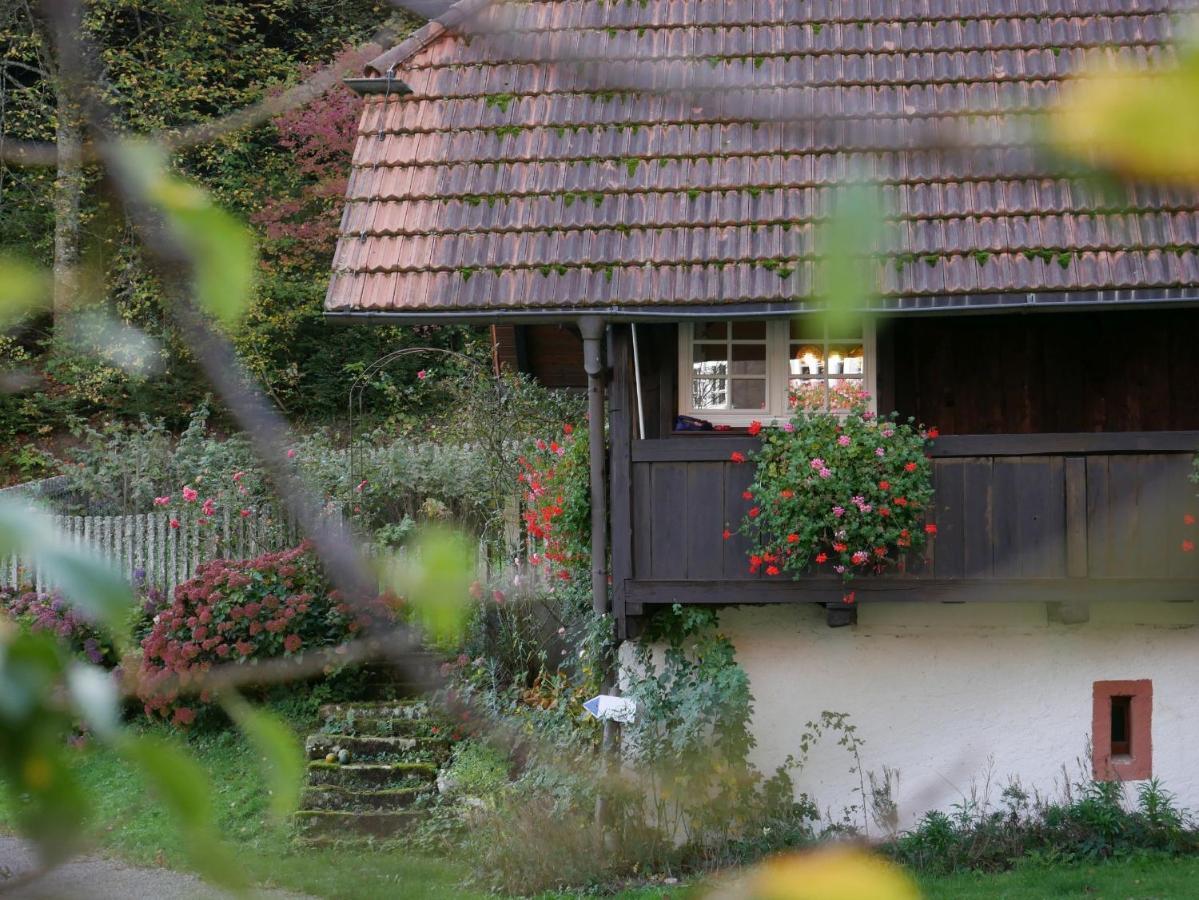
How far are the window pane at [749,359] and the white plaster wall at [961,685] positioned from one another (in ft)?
4.93

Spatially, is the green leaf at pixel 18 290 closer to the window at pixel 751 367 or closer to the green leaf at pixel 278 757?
the green leaf at pixel 278 757

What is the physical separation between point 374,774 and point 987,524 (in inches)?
189

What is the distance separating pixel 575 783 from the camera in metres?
8.00

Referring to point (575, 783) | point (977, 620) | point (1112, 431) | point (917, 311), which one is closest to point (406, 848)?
point (575, 783)

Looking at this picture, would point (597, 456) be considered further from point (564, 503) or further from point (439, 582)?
point (439, 582)

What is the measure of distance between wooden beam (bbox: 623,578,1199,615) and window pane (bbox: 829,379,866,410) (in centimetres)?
106

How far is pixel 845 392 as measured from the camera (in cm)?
803

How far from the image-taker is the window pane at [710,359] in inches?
336

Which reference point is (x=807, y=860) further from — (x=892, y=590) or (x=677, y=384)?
(x=677, y=384)

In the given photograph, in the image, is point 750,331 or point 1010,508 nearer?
point 1010,508

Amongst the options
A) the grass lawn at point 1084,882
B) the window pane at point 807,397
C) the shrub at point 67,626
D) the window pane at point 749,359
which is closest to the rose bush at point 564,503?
the window pane at point 749,359

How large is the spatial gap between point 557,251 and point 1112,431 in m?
3.66

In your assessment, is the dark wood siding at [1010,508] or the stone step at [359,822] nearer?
the dark wood siding at [1010,508]

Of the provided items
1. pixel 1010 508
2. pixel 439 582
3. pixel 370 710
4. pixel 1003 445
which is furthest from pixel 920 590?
pixel 439 582
